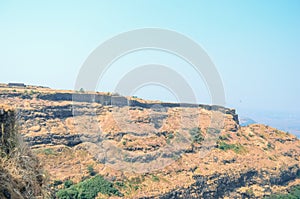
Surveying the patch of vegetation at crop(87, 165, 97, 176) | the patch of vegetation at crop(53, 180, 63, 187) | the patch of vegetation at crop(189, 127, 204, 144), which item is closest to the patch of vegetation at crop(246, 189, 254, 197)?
the patch of vegetation at crop(189, 127, 204, 144)

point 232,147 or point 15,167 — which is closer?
point 15,167

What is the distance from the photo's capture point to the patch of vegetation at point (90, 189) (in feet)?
125

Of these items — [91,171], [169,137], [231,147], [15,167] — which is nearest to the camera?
[15,167]

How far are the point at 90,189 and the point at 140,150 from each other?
10337 mm

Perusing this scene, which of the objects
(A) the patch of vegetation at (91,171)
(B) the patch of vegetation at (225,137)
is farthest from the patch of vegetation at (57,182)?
(B) the patch of vegetation at (225,137)

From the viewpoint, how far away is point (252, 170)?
53.6 meters

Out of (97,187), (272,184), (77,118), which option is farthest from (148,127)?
(272,184)

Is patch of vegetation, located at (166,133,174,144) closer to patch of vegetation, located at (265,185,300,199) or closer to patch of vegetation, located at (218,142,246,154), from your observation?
patch of vegetation, located at (218,142,246,154)

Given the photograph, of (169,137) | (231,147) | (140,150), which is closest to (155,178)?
(140,150)

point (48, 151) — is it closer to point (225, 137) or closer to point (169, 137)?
point (169, 137)

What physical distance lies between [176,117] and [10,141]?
54800mm

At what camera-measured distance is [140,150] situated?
48.0 metres

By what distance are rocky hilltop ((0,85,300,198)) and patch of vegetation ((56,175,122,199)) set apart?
15 centimetres

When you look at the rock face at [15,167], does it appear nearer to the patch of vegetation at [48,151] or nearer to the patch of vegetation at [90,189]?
the patch of vegetation at [90,189]
